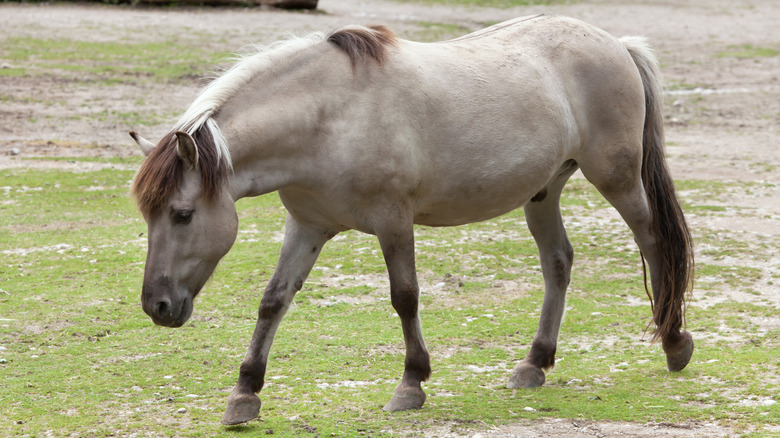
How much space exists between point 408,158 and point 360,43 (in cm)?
62

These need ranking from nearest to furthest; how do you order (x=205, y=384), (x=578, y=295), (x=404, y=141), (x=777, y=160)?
(x=404, y=141) → (x=205, y=384) → (x=578, y=295) → (x=777, y=160)

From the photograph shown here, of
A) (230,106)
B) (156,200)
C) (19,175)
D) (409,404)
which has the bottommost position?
(19,175)

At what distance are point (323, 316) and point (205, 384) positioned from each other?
1.37 m

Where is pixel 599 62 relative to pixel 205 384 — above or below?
above

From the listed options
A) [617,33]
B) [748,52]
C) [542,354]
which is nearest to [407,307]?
[542,354]

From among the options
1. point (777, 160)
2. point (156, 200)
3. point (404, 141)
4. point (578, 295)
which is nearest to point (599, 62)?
point (404, 141)

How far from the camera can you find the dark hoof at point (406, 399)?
475 cm

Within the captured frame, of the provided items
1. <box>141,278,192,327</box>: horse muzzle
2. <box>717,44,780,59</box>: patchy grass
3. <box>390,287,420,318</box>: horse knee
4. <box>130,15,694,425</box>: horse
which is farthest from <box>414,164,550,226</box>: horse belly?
<box>717,44,780,59</box>: patchy grass

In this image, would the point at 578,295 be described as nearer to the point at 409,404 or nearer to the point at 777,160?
the point at 409,404

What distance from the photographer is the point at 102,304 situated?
659 centimetres

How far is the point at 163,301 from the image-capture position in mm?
4230

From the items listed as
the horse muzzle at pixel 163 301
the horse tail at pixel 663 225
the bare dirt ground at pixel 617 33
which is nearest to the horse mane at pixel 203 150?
the horse muzzle at pixel 163 301

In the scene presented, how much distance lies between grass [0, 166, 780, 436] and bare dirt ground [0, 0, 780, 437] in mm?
375

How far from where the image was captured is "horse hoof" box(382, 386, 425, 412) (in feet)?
15.6
